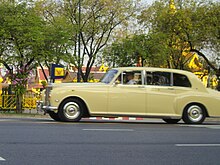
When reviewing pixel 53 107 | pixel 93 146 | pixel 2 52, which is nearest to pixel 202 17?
pixel 2 52

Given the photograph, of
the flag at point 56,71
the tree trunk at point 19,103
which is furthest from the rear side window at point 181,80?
the tree trunk at point 19,103

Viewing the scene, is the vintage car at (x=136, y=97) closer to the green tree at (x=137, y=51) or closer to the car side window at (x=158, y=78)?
the car side window at (x=158, y=78)

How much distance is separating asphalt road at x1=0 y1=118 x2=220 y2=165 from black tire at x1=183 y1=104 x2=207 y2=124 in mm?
3195

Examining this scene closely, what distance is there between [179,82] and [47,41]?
1391cm

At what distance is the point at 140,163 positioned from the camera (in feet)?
26.9

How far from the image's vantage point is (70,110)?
15859 mm

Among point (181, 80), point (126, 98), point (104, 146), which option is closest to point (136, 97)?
point (126, 98)

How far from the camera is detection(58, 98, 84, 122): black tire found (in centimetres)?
1585

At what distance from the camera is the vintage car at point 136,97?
15.9 meters

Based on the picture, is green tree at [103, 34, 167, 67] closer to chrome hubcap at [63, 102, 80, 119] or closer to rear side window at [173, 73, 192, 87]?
rear side window at [173, 73, 192, 87]

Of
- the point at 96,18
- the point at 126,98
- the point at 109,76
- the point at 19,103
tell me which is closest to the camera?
the point at 126,98

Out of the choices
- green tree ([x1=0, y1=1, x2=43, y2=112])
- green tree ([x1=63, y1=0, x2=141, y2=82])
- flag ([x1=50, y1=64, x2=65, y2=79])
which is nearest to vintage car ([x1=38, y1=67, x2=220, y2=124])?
flag ([x1=50, y1=64, x2=65, y2=79])

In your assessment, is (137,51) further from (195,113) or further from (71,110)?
(71,110)

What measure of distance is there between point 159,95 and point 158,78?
598 mm
